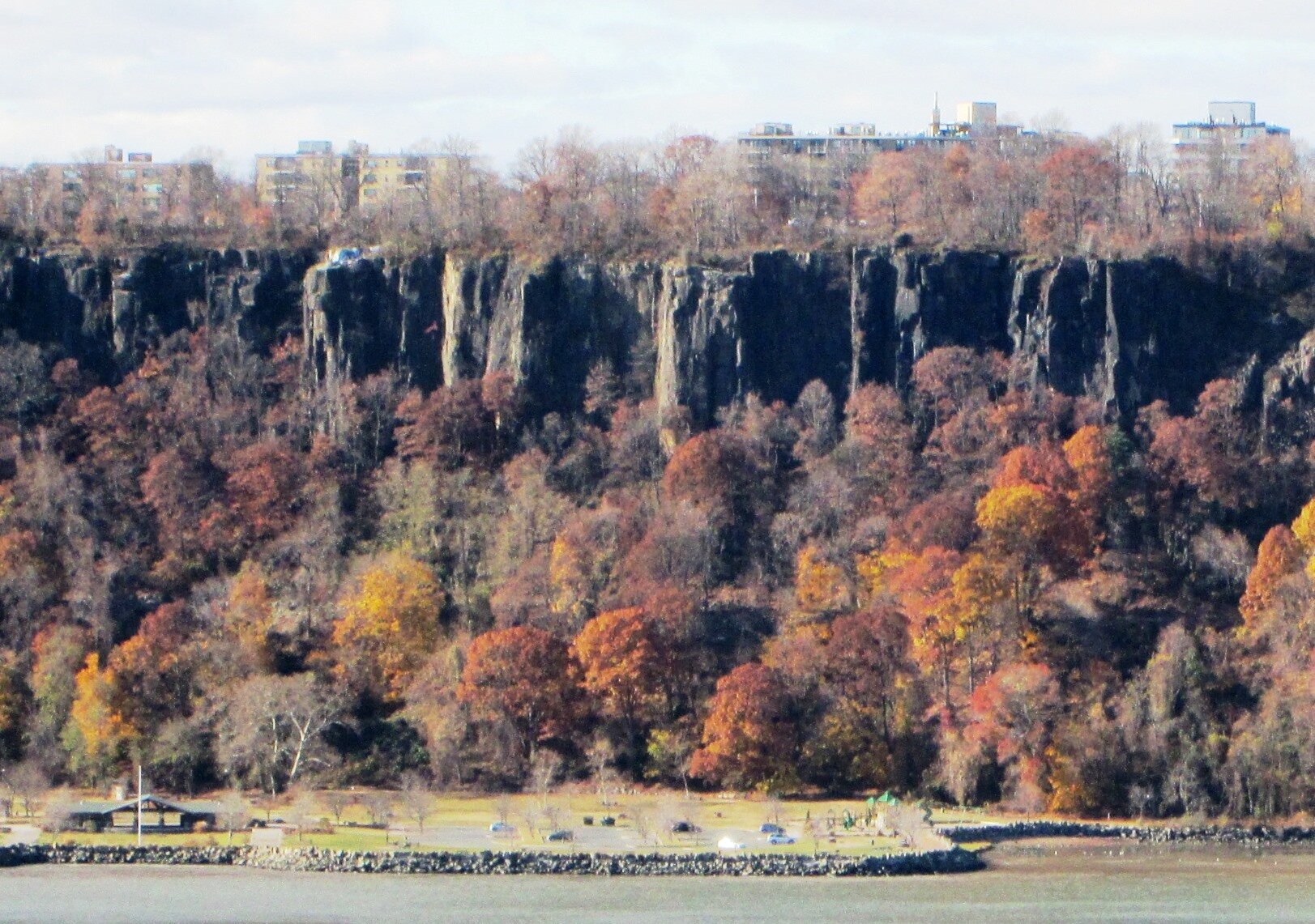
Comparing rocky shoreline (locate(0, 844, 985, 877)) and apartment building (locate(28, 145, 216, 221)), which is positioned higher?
apartment building (locate(28, 145, 216, 221))

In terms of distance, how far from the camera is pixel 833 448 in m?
120

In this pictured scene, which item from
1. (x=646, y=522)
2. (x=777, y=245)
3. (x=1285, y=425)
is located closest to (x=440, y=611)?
(x=646, y=522)

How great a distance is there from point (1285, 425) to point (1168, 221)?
14597 millimetres

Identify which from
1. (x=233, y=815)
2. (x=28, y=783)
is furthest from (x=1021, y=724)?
(x=28, y=783)

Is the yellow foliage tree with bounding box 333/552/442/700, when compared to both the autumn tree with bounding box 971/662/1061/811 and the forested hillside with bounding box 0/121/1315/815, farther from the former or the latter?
the autumn tree with bounding box 971/662/1061/811

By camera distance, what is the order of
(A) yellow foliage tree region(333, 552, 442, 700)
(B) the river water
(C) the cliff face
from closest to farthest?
1. (B) the river water
2. (A) yellow foliage tree region(333, 552, 442, 700)
3. (C) the cliff face

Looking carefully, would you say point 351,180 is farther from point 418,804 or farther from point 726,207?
point 418,804

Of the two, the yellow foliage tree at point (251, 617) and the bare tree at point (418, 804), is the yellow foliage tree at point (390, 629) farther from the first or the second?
the bare tree at point (418, 804)

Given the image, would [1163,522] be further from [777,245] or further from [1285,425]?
[777,245]

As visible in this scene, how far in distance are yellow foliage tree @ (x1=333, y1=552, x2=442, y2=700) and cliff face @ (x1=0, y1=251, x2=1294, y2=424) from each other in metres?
18.7

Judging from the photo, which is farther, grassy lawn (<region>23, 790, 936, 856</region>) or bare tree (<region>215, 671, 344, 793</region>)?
bare tree (<region>215, 671, 344, 793</region>)

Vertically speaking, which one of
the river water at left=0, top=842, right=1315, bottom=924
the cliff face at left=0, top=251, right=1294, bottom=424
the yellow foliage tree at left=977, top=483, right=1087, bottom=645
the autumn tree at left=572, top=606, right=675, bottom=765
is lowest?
the river water at left=0, top=842, right=1315, bottom=924

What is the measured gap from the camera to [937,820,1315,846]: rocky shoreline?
9238cm

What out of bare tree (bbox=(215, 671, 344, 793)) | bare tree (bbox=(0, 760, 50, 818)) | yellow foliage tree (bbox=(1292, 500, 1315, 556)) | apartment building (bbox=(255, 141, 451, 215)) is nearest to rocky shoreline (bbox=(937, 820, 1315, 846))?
yellow foliage tree (bbox=(1292, 500, 1315, 556))
